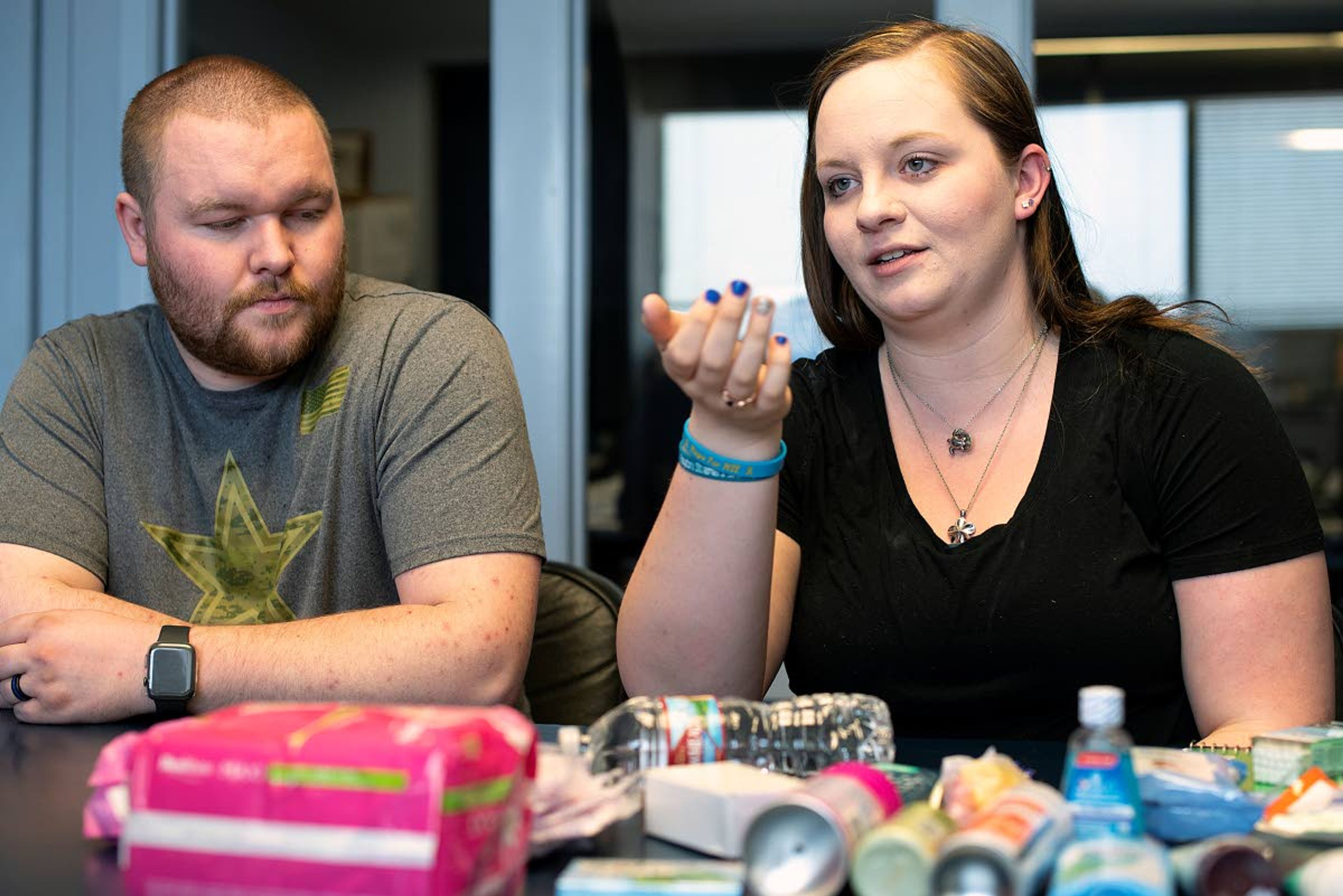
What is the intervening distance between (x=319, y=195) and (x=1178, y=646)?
1.18 meters

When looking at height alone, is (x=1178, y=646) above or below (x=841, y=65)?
below

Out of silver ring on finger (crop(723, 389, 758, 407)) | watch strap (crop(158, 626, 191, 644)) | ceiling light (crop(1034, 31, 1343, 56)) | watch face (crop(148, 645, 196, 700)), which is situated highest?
ceiling light (crop(1034, 31, 1343, 56))

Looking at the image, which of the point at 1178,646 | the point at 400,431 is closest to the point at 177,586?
the point at 400,431

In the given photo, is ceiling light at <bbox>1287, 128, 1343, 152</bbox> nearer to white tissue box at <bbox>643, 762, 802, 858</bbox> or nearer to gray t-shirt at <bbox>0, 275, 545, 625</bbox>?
gray t-shirt at <bbox>0, 275, 545, 625</bbox>

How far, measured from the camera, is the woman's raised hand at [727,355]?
105 cm

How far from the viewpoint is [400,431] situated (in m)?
1.62

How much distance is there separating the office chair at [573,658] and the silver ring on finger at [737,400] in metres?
0.61

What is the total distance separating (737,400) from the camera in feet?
3.67

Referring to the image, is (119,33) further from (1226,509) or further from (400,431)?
(1226,509)

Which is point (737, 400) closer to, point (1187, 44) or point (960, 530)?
point (960, 530)

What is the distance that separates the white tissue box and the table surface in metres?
0.01

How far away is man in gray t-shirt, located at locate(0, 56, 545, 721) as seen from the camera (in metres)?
1.56

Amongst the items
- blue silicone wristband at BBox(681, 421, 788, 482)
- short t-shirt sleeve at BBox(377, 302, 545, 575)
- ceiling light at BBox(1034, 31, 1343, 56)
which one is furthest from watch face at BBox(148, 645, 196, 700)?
ceiling light at BBox(1034, 31, 1343, 56)

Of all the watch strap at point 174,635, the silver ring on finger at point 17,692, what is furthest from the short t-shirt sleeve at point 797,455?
the silver ring on finger at point 17,692
